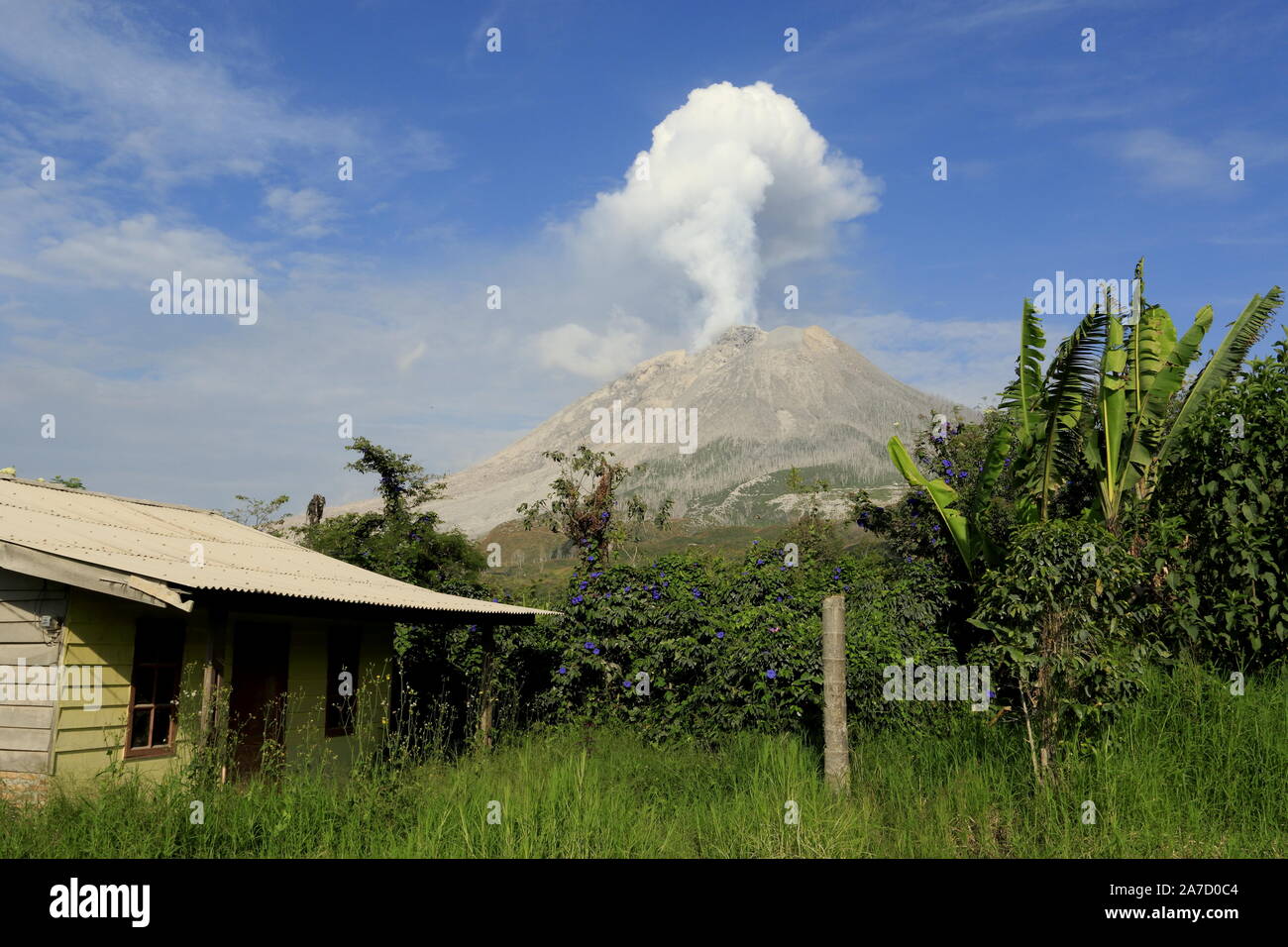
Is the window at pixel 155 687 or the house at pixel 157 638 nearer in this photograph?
the house at pixel 157 638

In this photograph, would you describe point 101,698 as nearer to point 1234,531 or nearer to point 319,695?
point 319,695

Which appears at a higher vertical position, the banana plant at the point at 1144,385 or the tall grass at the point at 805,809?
the banana plant at the point at 1144,385

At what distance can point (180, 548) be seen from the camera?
10.4m

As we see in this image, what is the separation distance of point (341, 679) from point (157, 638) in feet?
10.6

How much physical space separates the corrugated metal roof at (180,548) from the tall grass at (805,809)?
235 centimetres

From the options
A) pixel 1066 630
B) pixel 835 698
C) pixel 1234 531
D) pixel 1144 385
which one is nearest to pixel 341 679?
pixel 835 698

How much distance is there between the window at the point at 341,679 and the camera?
469 inches

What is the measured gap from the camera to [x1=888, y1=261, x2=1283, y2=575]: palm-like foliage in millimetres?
11219

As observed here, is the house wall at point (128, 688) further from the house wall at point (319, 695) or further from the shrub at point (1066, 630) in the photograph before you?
the shrub at point (1066, 630)

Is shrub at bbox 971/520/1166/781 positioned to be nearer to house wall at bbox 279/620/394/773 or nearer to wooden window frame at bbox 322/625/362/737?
house wall at bbox 279/620/394/773

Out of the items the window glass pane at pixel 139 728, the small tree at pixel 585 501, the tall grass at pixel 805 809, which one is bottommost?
the tall grass at pixel 805 809

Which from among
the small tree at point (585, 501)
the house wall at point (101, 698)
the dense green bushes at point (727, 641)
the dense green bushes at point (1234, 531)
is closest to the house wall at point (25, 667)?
the house wall at point (101, 698)

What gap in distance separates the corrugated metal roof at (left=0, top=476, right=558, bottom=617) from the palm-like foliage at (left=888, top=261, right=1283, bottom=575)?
6.87 metres
